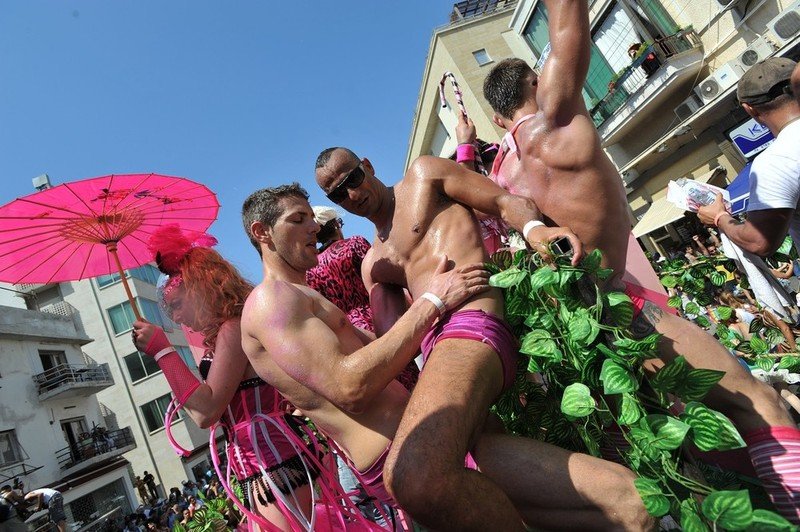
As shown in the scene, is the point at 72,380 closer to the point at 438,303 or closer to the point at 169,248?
the point at 169,248

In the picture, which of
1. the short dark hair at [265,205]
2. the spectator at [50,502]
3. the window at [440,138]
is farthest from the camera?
the window at [440,138]

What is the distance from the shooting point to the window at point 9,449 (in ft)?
70.2

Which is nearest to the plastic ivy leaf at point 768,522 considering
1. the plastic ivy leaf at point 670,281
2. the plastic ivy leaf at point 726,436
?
the plastic ivy leaf at point 726,436

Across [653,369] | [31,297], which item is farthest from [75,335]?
[653,369]

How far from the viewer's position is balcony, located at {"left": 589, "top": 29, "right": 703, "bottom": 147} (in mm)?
15750

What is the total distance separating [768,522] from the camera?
55.6 inches

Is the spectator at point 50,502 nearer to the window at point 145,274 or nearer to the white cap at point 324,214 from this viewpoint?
the white cap at point 324,214

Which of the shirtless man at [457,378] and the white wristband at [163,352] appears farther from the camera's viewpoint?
the white wristband at [163,352]

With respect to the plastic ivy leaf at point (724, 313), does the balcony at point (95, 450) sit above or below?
above

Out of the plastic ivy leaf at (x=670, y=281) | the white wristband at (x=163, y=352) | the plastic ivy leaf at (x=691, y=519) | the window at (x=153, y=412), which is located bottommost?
the plastic ivy leaf at (x=691, y=519)

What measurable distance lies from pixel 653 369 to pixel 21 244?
421 cm

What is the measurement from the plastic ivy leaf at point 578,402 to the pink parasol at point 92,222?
306cm

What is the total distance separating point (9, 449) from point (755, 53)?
30583 millimetres

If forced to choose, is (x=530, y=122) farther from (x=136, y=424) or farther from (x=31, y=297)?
(x=31, y=297)
